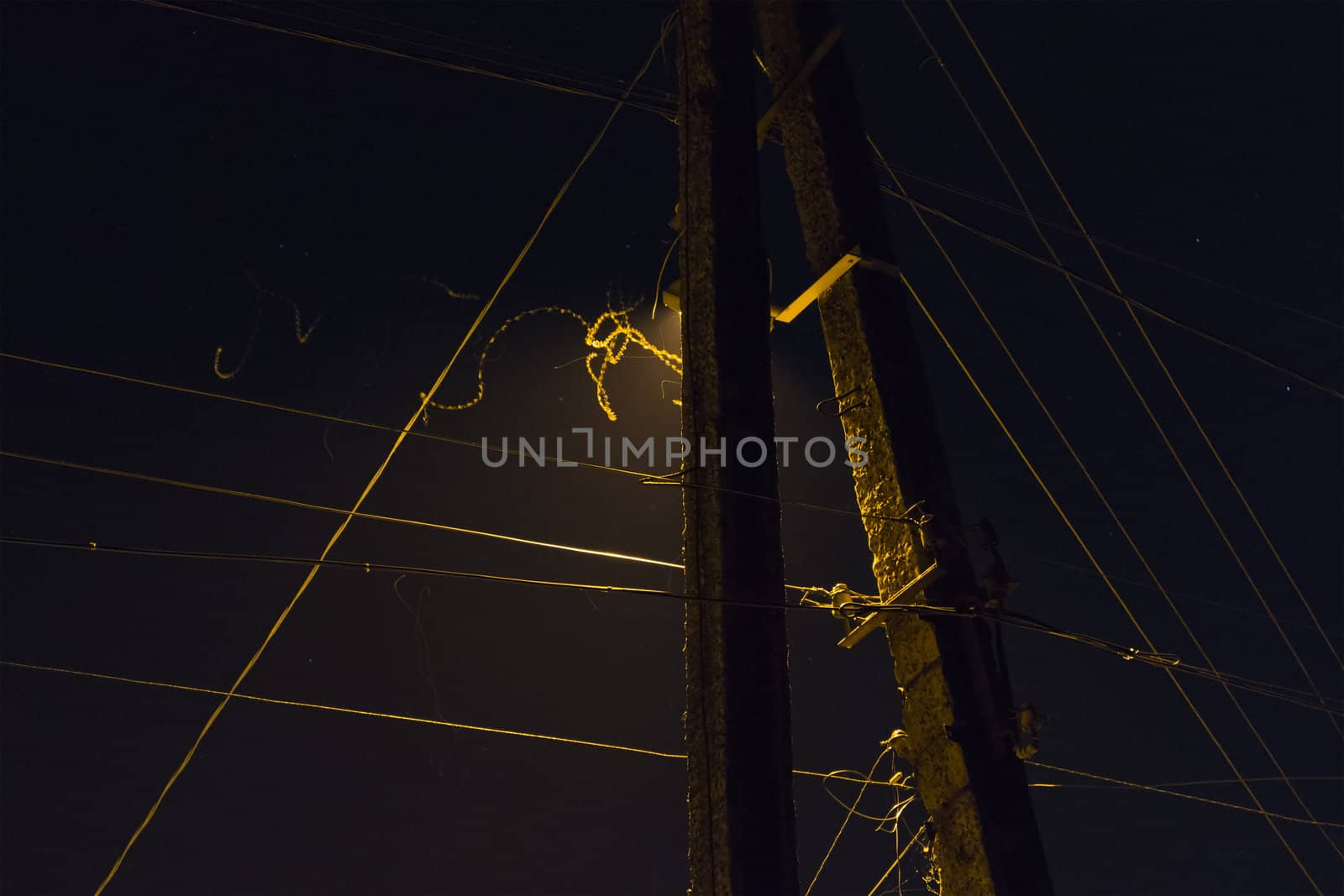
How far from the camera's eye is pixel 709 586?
3.46 meters

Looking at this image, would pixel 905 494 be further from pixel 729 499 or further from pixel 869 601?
pixel 729 499

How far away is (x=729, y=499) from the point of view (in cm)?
359

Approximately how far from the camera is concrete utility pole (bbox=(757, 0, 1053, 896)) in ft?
12.1

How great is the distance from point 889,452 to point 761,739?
1551mm

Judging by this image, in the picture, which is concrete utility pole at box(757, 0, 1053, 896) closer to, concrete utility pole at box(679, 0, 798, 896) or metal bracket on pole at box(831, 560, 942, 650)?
metal bracket on pole at box(831, 560, 942, 650)

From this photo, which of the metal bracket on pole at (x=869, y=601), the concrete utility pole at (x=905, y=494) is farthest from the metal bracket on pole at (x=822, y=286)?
the metal bracket on pole at (x=869, y=601)

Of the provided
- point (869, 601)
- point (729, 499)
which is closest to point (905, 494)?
point (869, 601)

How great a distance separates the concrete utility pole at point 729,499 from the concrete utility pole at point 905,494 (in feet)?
2.05

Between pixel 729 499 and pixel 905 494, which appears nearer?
pixel 729 499

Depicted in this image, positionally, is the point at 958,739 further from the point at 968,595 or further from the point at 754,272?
the point at 754,272

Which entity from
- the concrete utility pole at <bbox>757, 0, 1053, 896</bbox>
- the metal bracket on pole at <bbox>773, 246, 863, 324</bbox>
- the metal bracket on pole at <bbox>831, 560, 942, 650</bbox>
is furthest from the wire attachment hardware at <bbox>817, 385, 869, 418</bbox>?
the metal bracket on pole at <bbox>831, 560, 942, 650</bbox>

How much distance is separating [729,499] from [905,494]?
983 millimetres

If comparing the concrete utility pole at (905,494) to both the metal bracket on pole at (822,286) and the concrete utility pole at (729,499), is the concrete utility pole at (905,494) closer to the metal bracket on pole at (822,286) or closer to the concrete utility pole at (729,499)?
the metal bracket on pole at (822,286)

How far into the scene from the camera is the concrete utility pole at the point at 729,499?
312 centimetres
